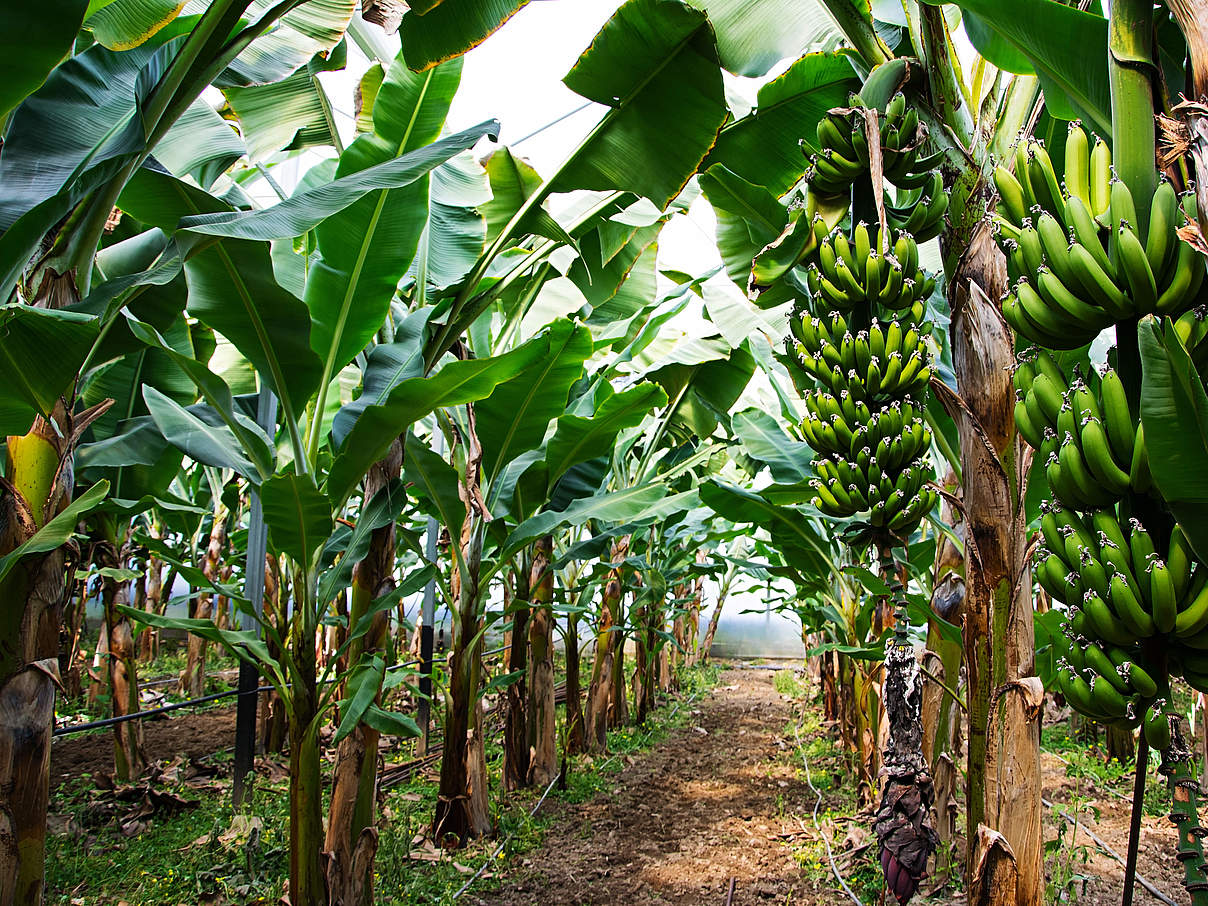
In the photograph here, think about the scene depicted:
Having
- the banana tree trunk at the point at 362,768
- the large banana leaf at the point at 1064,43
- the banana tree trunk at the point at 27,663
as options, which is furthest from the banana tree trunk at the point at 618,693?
the large banana leaf at the point at 1064,43

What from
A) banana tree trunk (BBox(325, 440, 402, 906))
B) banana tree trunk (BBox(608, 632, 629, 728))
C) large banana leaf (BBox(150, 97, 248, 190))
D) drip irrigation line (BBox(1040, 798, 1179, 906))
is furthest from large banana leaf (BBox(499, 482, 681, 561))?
banana tree trunk (BBox(608, 632, 629, 728))

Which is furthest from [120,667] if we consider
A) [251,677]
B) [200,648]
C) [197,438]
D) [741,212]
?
[741,212]

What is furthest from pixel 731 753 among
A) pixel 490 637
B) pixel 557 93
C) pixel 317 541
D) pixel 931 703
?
pixel 490 637

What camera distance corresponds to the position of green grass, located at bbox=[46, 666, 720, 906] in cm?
256

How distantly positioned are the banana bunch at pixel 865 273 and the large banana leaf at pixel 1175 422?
26.6 inches

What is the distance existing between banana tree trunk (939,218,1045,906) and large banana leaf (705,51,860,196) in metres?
0.72

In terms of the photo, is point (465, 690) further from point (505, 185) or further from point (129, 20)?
point (129, 20)

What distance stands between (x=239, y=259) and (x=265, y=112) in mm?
1063

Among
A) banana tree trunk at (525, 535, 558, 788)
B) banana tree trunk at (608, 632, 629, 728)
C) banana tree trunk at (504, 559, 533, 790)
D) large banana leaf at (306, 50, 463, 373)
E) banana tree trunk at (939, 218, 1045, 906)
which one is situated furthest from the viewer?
banana tree trunk at (608, 632, 629, 728)

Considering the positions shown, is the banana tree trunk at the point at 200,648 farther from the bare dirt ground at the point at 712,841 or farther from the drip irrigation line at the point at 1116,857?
the drip irrigation line at the point at 1116,857

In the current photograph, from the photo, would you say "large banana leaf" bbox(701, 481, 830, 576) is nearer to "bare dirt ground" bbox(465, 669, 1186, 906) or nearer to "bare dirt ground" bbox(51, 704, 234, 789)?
"bare dirt ground" bbox(465, 669, 1186, 906)

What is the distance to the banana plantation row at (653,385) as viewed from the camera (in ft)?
3.87

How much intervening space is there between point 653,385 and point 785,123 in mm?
994

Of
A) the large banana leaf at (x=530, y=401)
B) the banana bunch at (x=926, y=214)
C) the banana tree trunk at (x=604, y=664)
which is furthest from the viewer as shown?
the banana tree trunk at (x=604, y=664)
